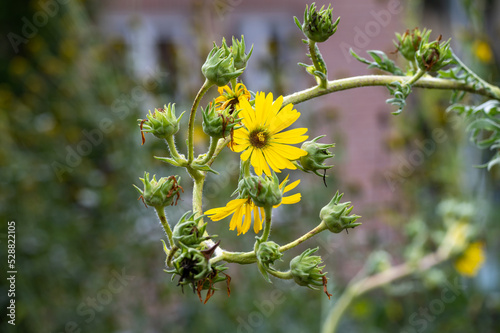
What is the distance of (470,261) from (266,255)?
1.59 metres

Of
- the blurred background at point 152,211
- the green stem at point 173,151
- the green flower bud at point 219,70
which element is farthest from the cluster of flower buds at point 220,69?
the blurred background at point 152,211

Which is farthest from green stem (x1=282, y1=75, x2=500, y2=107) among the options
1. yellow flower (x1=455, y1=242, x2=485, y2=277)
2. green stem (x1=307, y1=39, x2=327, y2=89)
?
yellow flower (x1=455, y1=242, x2=485, y2=277)

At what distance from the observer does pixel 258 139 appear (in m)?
0.69

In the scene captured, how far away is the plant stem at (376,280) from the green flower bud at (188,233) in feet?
4.14

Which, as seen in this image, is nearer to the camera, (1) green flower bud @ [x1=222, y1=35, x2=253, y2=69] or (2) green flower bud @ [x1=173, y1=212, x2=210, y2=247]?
(2) green flower bud @ [x1=173, y1=212, x2=210, y2=247]

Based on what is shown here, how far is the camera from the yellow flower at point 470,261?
6.43ft

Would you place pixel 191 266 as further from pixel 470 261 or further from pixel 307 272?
pixel 470 261

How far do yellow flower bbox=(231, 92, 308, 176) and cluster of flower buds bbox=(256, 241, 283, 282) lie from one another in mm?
95

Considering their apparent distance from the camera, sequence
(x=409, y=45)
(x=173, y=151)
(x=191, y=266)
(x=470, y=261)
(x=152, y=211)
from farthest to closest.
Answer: (x=152, y=211) → (x=470, y=261) → (x=409, y=45) → (x=173, y=151) → (x=191, y=266)

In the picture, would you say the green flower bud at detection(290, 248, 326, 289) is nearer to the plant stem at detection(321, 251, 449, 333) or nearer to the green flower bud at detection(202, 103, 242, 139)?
the green flower bud at detection(202, 103, 242, 139)

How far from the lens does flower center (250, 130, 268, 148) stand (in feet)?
2.25

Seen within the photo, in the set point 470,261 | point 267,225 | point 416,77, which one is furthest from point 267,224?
point 470,261

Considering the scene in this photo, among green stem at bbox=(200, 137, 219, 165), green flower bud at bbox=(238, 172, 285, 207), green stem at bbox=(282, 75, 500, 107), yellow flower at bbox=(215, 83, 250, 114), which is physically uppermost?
yellow flower at bbox=(215, 83, 250, 114)

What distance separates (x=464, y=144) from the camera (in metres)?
2.27
